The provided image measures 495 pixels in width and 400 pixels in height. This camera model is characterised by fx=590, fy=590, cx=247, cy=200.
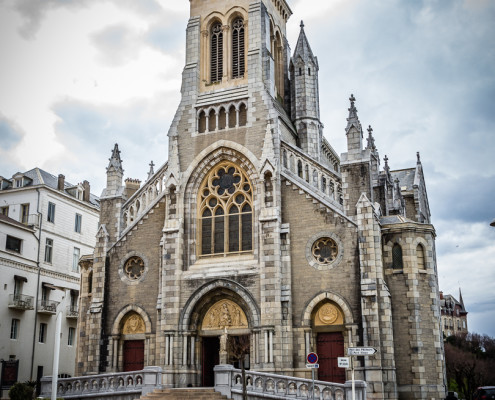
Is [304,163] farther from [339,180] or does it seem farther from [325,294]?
[325,294]

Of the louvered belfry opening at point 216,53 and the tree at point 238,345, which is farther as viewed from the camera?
the louvered belfry opening at point 216,53

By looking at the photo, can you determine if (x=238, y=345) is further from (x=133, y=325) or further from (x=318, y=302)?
(x=133, y=325)

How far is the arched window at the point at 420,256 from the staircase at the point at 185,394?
436 inches

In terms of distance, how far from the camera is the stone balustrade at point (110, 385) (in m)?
26.3

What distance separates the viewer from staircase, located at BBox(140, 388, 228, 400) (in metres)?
24.5

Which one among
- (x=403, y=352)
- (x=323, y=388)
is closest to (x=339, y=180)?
(x=403, y=352)

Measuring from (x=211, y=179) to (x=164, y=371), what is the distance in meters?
10.1

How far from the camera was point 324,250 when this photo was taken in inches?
1109

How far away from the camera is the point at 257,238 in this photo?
29.4 meters

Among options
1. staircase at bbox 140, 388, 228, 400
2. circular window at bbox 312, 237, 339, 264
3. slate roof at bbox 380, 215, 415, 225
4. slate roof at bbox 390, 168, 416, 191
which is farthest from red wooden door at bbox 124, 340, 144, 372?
slate roof at bbox 390, 168, 416, 191

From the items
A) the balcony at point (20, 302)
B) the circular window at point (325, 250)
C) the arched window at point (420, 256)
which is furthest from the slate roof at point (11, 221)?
the arched window at point (420, 256)

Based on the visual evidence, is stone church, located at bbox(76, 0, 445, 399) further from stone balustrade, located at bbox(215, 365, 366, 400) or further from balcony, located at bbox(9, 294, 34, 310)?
balcony, located at bbox(9, 294, 34, 310)

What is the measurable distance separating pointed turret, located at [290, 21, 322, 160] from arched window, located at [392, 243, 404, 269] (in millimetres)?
8964

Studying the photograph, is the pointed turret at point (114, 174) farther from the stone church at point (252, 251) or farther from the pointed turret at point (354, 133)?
the pointed turret at point (354, 133)
